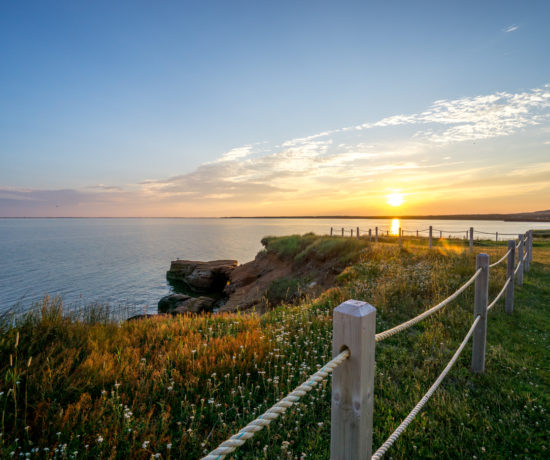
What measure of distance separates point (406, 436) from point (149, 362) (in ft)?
12.0

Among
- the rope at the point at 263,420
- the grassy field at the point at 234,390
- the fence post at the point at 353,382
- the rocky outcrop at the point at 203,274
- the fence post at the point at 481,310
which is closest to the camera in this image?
the rope at the point at 263,420

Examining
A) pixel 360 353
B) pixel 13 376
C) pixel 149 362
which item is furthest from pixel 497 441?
pixel 13 376

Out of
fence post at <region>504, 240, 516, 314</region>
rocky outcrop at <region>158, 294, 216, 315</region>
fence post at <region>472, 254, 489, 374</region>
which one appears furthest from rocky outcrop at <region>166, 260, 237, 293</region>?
fence post at <region>472, 254, 489, 374</region>

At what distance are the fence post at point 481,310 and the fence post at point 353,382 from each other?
13.1ft

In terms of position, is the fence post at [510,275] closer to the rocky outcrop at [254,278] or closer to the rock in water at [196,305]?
the rocky outcrop at [254,278]

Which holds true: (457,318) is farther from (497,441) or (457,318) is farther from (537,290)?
(537,290)

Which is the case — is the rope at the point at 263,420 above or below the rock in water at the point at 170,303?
above

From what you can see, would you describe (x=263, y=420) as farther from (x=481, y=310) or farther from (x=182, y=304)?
(x=182, y=304)

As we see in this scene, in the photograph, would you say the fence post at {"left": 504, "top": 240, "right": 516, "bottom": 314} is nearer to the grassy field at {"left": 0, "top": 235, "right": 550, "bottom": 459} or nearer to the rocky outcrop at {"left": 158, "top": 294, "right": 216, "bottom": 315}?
the grassy field at {"left": 0, "top": 235, "right": 550, "bottom": 459}

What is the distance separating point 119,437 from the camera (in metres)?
2.98

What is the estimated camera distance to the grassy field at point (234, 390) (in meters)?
3.08

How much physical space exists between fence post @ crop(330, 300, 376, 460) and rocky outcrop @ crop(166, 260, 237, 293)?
1289 inches

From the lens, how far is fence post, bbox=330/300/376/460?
1481 millimetres

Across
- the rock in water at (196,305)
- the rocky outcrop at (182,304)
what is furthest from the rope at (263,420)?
the rocky outcrop at (182,304)
